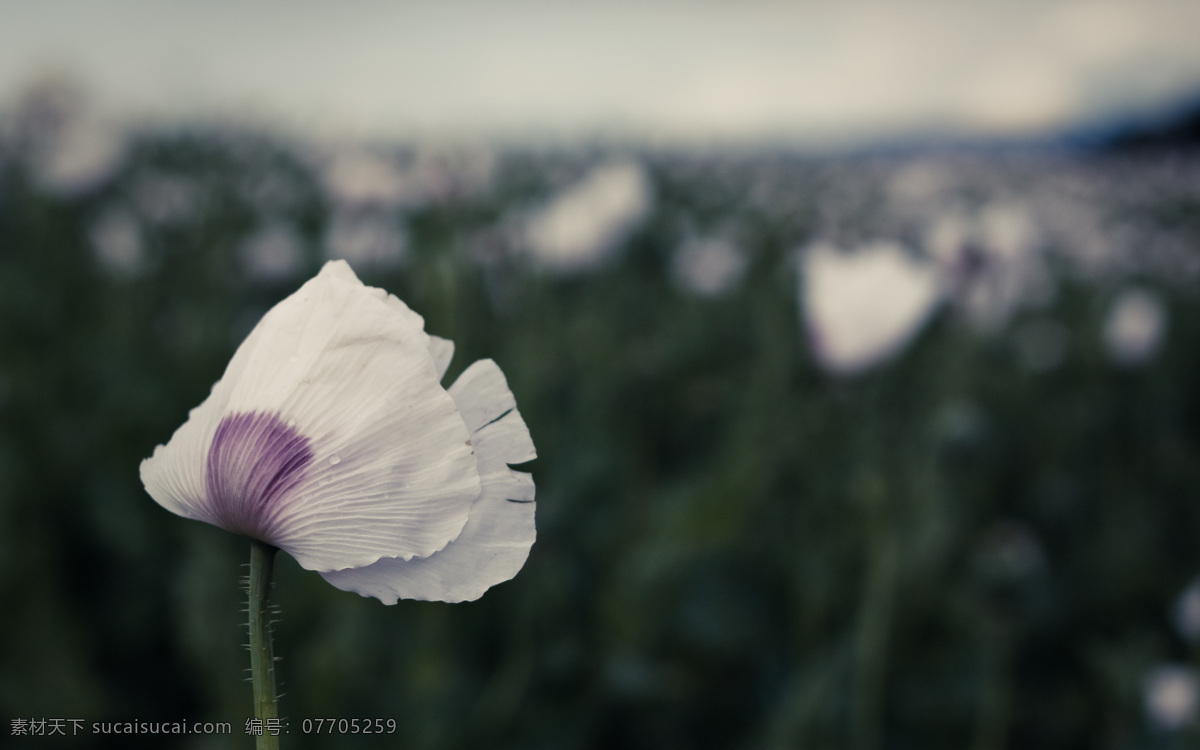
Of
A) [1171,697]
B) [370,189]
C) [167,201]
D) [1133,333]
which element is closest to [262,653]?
[1171,697]

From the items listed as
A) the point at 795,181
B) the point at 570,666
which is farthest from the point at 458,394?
the point at 795,181

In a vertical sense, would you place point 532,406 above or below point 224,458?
below

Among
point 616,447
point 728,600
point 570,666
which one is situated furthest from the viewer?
point 616,447

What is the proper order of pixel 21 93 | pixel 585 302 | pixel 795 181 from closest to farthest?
pixel 585 302
pixel 21 93
pixel 795 181

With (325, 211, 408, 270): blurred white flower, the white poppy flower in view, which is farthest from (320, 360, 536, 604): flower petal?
(325, 211, 408, 270): blurred white flower

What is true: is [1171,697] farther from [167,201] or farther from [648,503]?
[167,201]

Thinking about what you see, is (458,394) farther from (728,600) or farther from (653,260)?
(653,260)

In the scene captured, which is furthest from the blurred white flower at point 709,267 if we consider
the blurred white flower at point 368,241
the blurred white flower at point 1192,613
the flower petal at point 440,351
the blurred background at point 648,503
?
the flower petal at point 440,351
